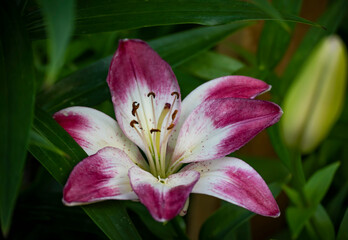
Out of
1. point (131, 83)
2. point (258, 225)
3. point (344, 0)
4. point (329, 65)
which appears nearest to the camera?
point (329, 65)

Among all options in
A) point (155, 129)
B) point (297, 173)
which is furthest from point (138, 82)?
point (297, 173)

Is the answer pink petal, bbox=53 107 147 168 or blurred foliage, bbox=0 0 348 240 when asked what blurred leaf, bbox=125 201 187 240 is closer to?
blurred foliage, bbox=0 0 348 240

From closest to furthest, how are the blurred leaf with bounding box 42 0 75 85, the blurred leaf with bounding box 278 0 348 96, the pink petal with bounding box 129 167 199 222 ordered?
the blurred leaf with bounding box 42 0 75 85, the pink petal with bounding box 129 167 199 222, the blurred leaf with bounding box 278 0 348 96

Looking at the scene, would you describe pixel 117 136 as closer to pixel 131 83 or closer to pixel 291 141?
pixel 131 83

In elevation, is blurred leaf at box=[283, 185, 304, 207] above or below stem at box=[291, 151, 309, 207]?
below

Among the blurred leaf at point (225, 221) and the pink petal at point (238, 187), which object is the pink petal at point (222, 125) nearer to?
the pink petal at point (238, 187)

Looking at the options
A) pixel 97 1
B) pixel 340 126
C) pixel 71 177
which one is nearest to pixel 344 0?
pixel 340 126

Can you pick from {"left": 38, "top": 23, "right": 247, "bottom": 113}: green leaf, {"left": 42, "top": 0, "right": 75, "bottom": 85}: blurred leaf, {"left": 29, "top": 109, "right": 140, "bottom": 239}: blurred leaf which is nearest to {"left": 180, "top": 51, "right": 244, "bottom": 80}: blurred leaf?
{"left": 38, "top": 23, "right": 247, "bottom": 113}: green leaf
